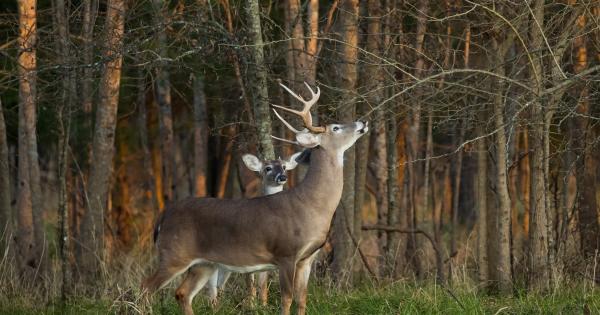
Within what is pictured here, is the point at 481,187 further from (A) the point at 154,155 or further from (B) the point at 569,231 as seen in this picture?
(A) the point at 154,155

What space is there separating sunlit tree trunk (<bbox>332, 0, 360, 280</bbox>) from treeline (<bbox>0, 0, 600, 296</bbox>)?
24mm

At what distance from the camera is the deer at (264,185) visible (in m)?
9.20

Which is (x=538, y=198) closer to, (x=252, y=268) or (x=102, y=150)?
(x=252, y=268)

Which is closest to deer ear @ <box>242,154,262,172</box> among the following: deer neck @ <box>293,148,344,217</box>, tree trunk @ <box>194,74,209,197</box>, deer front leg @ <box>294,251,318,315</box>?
deer neck @ <box>293,148,344,217</box>

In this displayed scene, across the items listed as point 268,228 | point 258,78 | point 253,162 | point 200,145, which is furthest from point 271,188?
point 200,145

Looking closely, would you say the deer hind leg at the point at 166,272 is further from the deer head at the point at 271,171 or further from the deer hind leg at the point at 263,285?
the deer head at the point at 271,171

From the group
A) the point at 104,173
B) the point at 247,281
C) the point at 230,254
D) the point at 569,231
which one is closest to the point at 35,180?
the point at 104,173

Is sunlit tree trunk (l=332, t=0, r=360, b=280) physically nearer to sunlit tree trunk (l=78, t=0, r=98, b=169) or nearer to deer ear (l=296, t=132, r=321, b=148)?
deer ear (l=296, t=132, r=321, b=148)

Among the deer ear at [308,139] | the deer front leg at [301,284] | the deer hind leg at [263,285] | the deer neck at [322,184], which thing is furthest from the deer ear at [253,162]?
the deer front leg at [301,284]

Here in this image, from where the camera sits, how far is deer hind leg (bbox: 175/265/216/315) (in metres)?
8.70

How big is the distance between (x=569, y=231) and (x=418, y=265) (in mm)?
2224

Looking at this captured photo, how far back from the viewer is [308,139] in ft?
28.1

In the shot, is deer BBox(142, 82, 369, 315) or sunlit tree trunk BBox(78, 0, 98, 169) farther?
sunlit tree trunk BBox(78, 0, 98, 169)

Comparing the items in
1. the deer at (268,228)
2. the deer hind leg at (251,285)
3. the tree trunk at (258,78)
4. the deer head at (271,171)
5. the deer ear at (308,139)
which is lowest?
the deer hind leg at (251,285)
